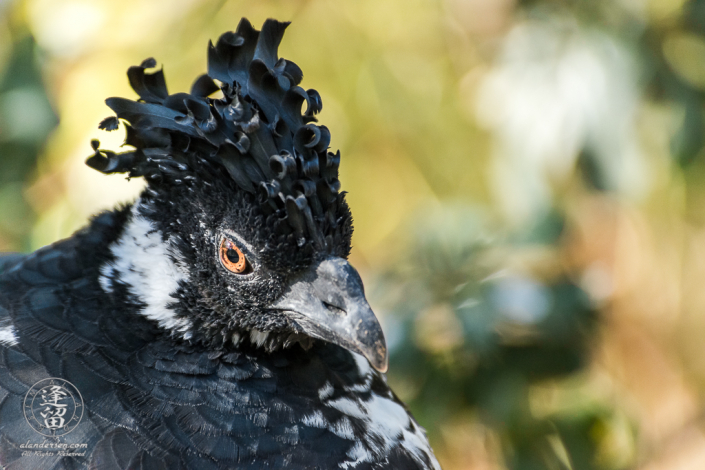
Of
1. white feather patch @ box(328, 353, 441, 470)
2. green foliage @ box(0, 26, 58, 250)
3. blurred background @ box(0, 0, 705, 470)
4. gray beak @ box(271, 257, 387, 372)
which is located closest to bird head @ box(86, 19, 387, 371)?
gray beak @ box(271, 257, 387, 372)

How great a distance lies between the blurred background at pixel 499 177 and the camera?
9.53 feet

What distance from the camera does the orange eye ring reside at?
1637 millimetres

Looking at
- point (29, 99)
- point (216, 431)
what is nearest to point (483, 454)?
point (216, 431)

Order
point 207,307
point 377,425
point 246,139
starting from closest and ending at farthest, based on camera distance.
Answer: point 246,139, point 207,307, point 377,425

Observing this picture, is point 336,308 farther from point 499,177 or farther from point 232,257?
point 499,177

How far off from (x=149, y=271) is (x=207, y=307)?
21 centimetres

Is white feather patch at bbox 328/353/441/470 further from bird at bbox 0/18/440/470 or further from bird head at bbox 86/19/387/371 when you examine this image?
bird head at bbox 86/19/387/371

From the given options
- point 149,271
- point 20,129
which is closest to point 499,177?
point 149,271

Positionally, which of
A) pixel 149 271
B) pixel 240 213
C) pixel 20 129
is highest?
pixel 20 129

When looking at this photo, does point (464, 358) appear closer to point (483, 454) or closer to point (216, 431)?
point (483, 454)

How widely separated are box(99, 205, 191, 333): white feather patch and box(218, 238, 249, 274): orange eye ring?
14 cm

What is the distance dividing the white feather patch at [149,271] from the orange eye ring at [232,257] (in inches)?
5.7

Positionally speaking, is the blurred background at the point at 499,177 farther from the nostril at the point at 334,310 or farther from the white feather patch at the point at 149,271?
the nostril at the point at 334,310

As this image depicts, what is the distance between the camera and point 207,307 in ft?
5.55
